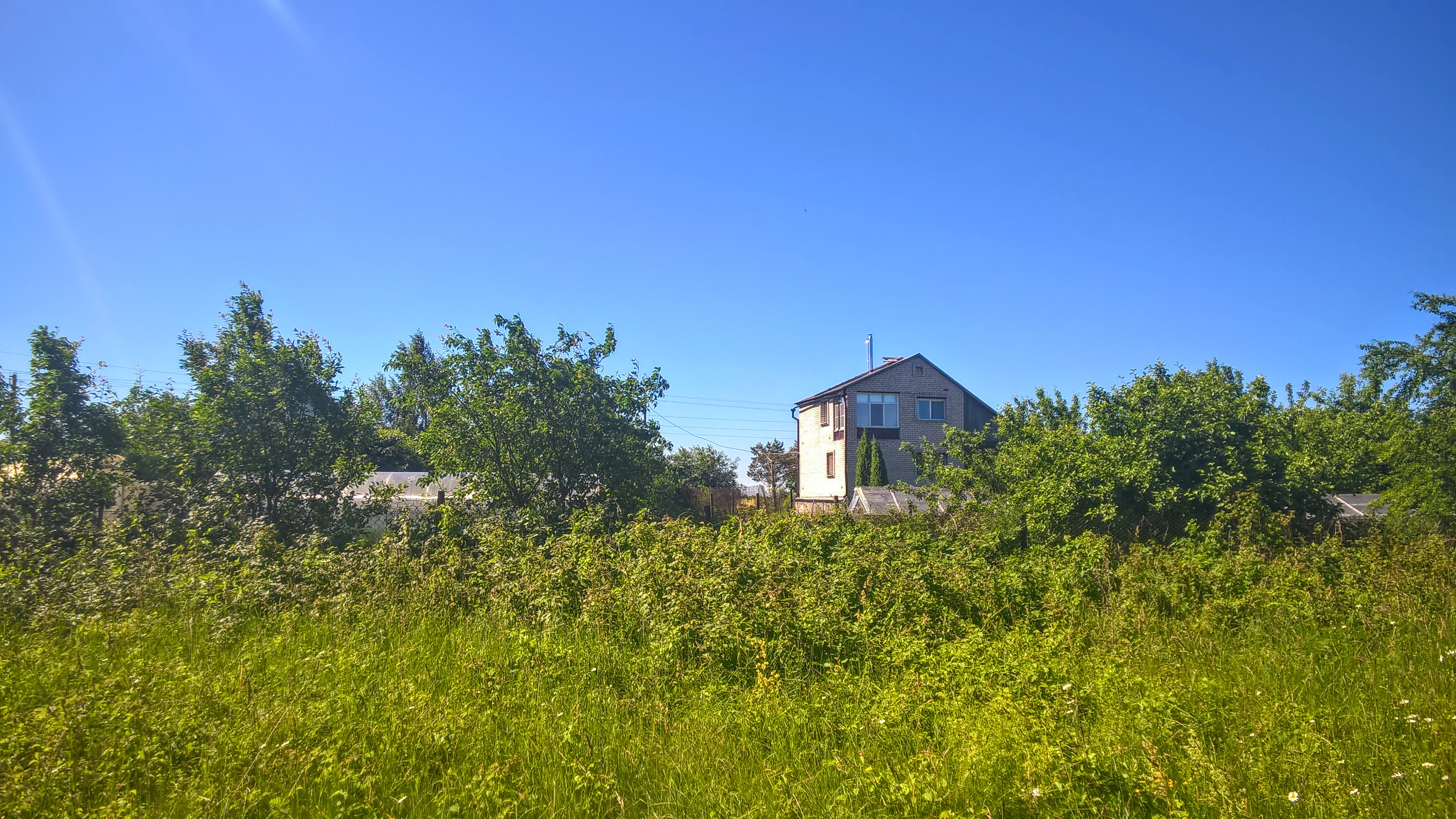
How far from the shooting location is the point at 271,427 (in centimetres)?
979

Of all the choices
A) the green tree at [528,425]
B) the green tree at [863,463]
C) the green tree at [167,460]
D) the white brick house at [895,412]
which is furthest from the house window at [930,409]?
the green tree at [167,460]

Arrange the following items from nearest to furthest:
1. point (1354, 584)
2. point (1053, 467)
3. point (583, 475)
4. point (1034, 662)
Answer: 1. point (1034, 662)
2. point (1354, 584)
3. point (1053, 467)
4. point (583, 475)

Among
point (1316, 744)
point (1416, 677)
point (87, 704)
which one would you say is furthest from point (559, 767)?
point (1416, 677)

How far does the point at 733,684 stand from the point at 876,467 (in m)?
24.4

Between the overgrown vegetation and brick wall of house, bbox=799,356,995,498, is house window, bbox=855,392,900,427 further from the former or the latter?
the overgrown vegetation

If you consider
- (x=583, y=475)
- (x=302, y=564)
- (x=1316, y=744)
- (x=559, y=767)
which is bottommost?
(x=559, y=767)

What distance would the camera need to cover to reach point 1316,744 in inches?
126

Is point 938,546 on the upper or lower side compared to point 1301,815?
upper

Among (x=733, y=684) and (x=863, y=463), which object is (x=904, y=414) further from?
(x=733, y=684)

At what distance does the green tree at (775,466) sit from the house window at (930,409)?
11636 mm

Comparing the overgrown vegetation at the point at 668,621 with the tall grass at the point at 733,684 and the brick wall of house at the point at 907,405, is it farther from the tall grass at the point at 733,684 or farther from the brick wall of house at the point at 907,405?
the brick wall of house at the point at 907,405

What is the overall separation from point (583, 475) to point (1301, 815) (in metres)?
9.24

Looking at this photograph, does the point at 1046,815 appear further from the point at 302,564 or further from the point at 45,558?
the point at 45,558

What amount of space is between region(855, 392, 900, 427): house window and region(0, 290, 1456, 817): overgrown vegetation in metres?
18.5
